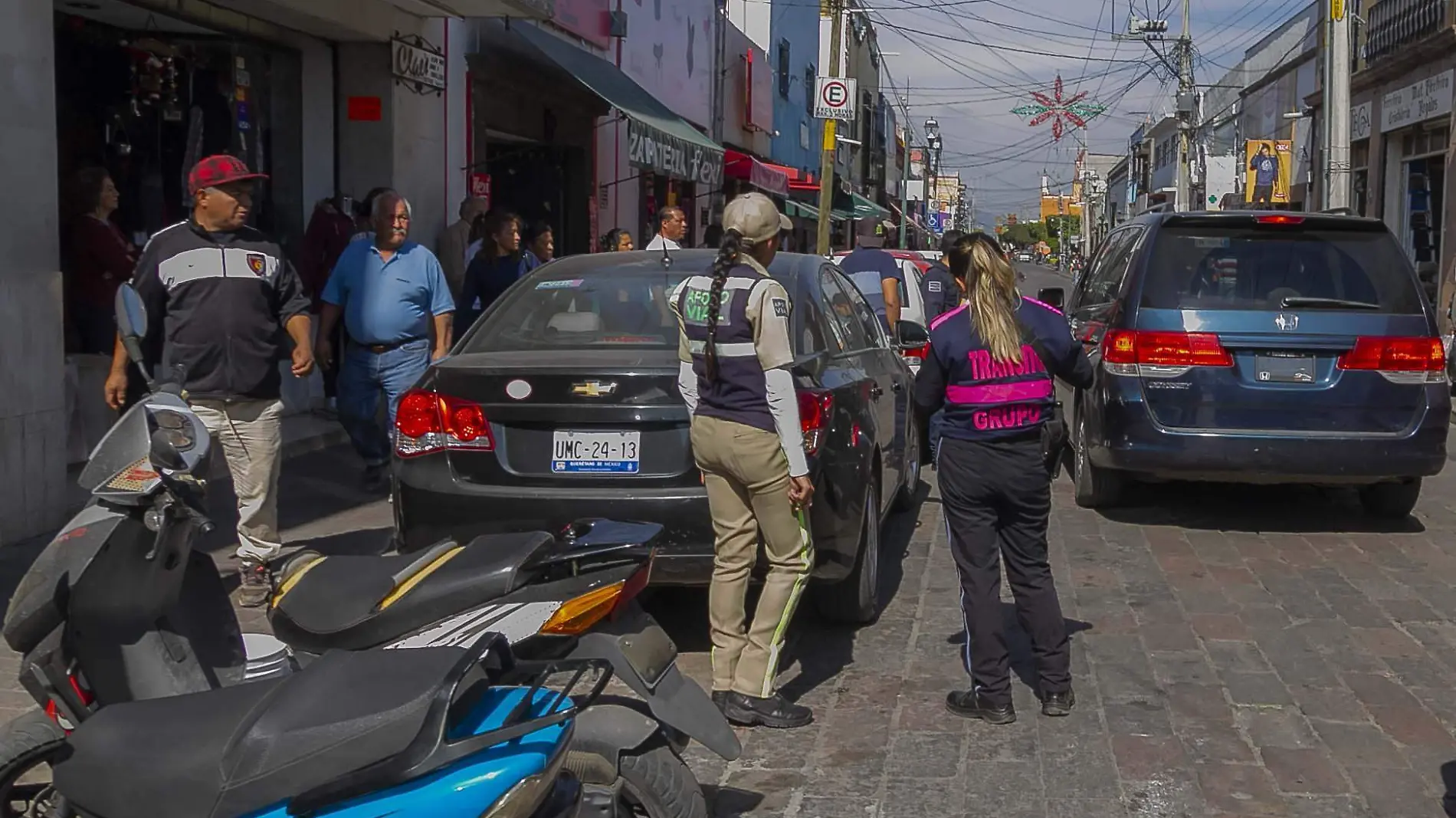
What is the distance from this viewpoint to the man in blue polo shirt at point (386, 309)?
7445 millimetres

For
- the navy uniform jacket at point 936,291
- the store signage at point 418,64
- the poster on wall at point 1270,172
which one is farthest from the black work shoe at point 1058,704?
the poster on wall at point 1270,172

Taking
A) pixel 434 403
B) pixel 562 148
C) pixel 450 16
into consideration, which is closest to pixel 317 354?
pixel 434 403

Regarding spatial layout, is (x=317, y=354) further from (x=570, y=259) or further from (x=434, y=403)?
(x=434, y=403)

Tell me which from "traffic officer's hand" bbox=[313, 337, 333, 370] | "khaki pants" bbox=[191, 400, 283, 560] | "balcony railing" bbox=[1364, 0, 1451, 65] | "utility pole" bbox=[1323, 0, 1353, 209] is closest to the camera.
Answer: "khaki pants" bbox=[191, 400, 283, 560]

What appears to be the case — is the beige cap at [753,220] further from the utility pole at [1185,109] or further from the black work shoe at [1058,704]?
the utility pole at [1185,109]

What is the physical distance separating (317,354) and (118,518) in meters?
4.00

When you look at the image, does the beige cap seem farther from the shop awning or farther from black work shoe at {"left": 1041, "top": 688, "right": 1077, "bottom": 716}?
the shop awning

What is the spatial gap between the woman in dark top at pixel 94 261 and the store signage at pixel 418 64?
3500 mm

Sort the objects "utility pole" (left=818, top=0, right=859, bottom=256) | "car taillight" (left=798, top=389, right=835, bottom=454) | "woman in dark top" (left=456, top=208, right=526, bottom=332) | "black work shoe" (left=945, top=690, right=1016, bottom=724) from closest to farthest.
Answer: "black work shoe" (left=945, top=690, right=1016, bottom=724) < "car taillight" (left=798, top=389, right=835, bottom=454) < "woman in dark top" (left=456, top=208, right=526, bottom=332) < "utility pole" (left=818, top=0, right=859, bottom=256)

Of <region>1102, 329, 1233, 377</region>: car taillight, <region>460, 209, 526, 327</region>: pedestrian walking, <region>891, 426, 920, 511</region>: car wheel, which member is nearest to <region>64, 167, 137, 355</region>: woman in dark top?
<region>460, 209, 526, 327</region>: pedestrian walking

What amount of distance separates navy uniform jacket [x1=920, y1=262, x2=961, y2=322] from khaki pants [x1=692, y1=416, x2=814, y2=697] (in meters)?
7.04

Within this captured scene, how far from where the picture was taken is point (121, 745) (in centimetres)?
284

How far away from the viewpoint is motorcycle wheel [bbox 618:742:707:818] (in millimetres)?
3250

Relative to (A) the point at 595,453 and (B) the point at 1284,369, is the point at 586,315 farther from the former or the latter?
(B) the point at 1284,369
